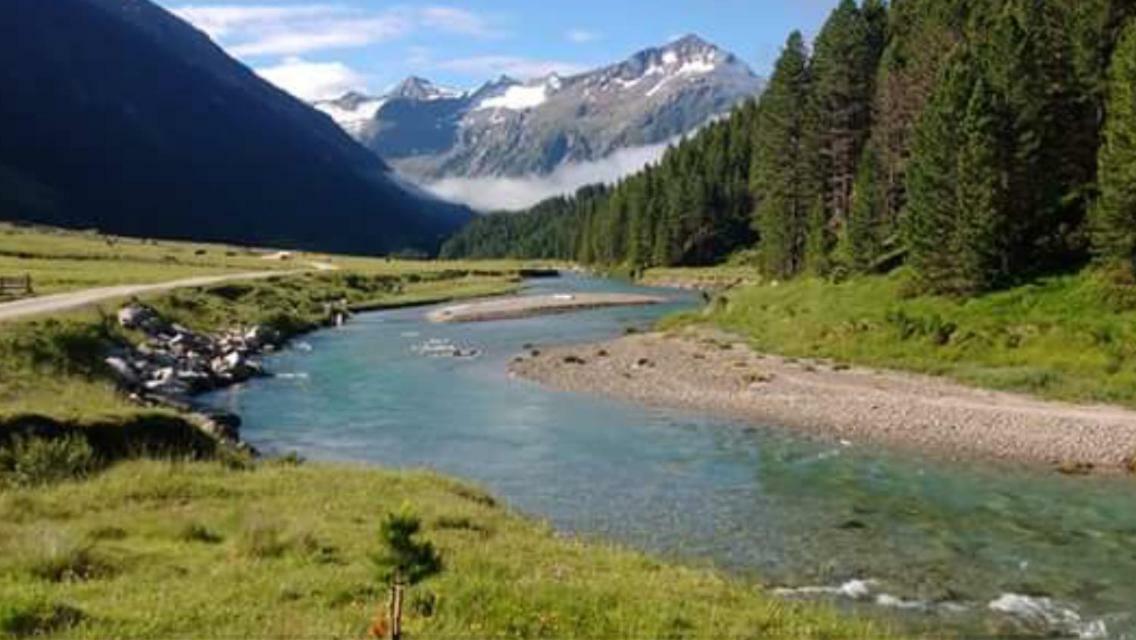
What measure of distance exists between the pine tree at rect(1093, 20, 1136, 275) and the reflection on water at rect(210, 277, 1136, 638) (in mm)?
25138

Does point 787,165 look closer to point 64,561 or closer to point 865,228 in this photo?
point 865,228

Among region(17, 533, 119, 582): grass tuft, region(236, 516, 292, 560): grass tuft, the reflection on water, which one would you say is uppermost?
region(17, 533, 119, 582): grass tuft

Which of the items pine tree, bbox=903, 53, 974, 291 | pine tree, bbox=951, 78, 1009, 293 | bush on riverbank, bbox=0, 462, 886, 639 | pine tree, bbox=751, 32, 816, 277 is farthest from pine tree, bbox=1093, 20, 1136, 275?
pine tree, bbox=751, 32, 816, 277

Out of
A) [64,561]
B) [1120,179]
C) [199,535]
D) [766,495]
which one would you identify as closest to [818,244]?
[1120,179]

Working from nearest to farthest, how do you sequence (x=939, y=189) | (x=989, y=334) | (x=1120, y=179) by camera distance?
(x=1120, y=179), (x=989, y=334), (x=939, y=189)

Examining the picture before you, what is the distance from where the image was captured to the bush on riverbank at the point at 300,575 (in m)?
15.1

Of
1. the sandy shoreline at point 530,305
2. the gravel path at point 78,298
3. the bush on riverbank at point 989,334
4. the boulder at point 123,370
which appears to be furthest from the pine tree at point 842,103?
the boulder at point 123,370

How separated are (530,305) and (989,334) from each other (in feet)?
205

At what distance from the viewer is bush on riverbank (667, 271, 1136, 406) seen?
5544 cm

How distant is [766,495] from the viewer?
36594 millimetres

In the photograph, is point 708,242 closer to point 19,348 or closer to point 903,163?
point 903,163

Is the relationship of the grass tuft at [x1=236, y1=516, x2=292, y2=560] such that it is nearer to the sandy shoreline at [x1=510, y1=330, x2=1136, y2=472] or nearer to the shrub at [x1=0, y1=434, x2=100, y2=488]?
the shrub at [x1=0, y1=434, x2=100, y2=488]

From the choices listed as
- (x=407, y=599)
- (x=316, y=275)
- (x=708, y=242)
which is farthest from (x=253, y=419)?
(x=708, y=242)

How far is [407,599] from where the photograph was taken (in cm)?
1620
